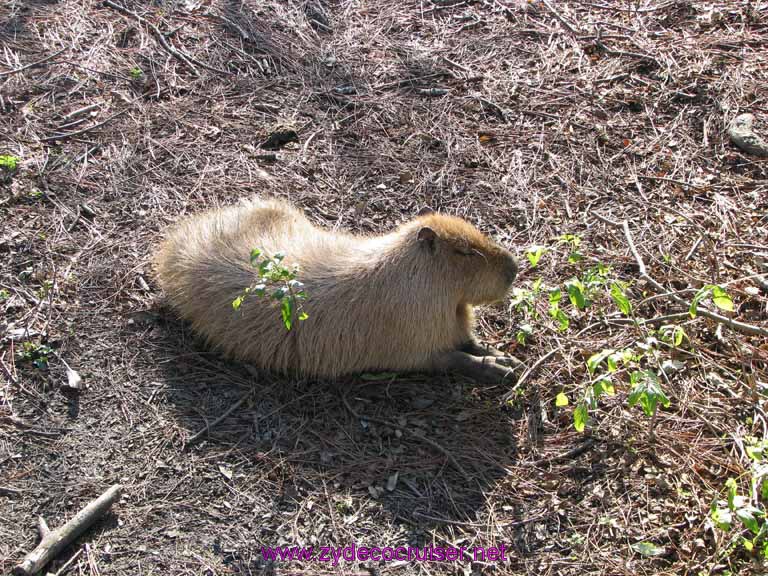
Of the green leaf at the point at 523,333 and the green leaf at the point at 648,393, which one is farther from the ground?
the green leaf at the point at 648,393

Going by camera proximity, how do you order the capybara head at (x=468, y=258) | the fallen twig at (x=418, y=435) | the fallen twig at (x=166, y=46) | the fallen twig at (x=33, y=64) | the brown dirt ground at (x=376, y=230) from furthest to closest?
the fallen twig at (x=166, y=46) < the fallen twig at (x=33, y=64) < the capybara head at (x=468, y=258) < the fallen twig at (x=418, y=435) < the brown dirt ground at (x=376, y=230)

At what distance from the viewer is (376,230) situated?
16.0ft

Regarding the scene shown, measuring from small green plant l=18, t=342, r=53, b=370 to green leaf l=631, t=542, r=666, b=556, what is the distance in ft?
10.1

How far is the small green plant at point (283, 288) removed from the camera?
338 cm

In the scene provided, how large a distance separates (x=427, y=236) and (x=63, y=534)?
88.1 inches

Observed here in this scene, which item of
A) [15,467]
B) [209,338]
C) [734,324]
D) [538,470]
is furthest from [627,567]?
[15,467]

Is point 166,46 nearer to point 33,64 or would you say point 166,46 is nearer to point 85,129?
point 33,64

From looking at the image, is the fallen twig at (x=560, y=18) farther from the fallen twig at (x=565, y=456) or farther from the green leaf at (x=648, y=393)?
the green leaf at (x=648, y=393)

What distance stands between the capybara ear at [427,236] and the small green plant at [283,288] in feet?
2.29

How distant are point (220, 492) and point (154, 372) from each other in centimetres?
88

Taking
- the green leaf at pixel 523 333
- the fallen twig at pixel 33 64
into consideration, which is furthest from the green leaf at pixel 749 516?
the fallen twig at pixel 33 64

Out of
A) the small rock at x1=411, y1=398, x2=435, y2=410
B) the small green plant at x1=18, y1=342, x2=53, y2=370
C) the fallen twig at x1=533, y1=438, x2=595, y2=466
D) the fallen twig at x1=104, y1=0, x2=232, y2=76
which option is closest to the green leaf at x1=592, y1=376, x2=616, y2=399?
the fallen twig at x1=533, y1=438, x2=595, y2=466

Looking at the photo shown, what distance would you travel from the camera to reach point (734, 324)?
3.41 metres

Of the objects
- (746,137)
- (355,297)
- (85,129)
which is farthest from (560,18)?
(85,129)
